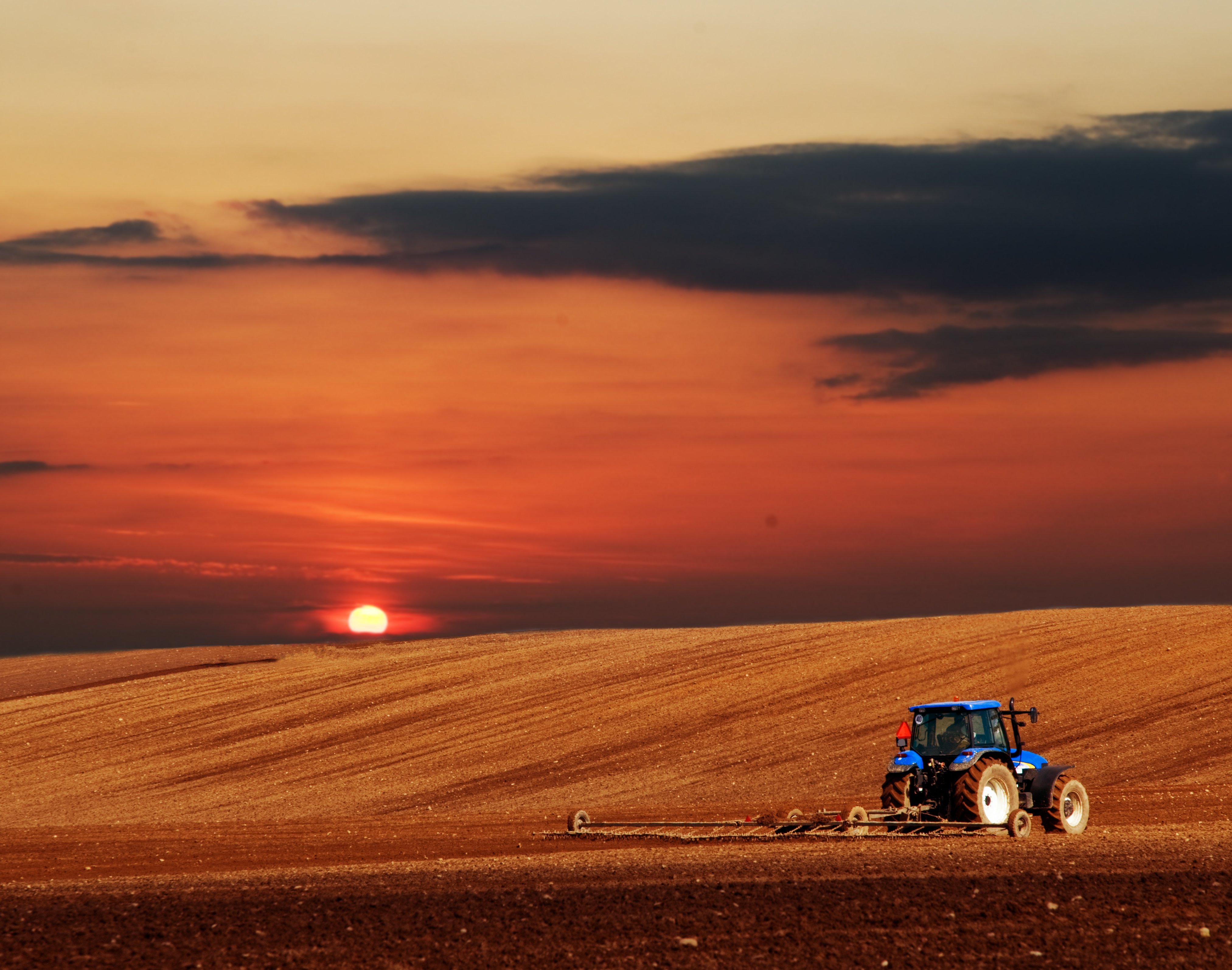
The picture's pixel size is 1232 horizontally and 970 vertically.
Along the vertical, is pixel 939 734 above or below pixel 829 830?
above

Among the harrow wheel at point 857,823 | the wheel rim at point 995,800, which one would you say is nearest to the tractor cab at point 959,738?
the wheel rim at point 995,800

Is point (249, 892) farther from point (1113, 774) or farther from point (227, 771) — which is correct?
point (227, 771)

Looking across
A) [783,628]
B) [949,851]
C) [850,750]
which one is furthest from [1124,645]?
[949,851]

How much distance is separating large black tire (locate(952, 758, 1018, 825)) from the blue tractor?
0.03 feet

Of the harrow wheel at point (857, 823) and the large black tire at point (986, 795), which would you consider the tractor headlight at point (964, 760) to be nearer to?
the large black tire at point (986, 795)

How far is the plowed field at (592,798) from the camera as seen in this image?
558 inches

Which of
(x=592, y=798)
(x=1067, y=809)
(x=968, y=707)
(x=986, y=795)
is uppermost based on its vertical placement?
(x=592, y=798)

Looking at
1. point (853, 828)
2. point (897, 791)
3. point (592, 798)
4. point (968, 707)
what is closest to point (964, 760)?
point (968, 707)

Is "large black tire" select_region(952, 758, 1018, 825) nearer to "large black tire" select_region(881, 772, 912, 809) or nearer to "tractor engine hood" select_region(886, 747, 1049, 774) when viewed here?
"tractor engine hood" select_region(886, 747, 1049, 774)

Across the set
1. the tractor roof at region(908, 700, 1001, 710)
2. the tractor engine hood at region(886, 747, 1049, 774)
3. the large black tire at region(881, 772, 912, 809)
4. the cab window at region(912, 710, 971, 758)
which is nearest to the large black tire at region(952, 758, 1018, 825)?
the tractor engine hood at region(886, 747, 1049, 774)

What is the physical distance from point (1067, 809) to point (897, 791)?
284 centimetres

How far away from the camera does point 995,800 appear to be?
75.7 feet

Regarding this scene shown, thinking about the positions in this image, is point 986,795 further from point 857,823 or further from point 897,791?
point 857,823

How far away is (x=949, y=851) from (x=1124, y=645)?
3026 cm
